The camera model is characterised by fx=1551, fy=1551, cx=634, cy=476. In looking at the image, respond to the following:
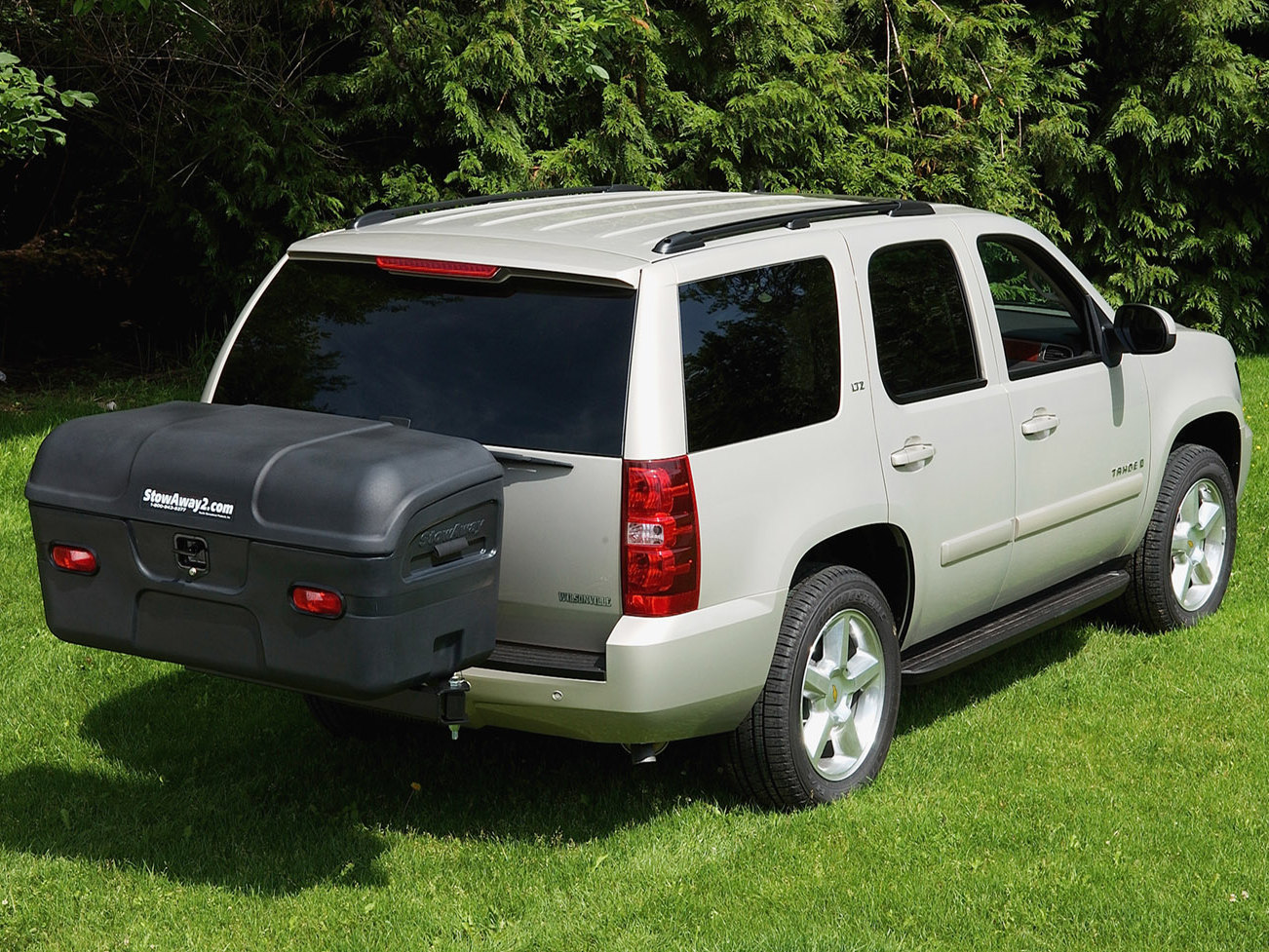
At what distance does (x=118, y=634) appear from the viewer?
4078mm

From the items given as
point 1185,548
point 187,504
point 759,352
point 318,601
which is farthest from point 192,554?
point 1185,548

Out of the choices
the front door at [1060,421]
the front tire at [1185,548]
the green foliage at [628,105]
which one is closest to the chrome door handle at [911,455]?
the front door at [1060,421]

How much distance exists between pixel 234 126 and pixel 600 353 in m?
6.95

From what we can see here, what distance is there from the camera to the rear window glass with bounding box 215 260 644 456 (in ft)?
14.0

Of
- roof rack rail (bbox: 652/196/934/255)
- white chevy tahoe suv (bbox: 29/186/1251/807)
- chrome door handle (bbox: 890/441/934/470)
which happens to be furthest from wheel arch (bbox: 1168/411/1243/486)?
chrome door handle (bbox: 890/441/934/470)

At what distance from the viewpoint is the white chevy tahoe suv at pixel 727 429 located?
4230 mm

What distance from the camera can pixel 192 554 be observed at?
3.94 meters

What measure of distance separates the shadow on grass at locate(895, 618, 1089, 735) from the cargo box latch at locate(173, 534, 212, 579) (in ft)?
8.86

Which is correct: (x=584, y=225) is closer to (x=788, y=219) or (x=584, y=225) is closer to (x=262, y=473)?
(x=788, y=219)

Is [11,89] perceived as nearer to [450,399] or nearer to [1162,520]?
[450,399]

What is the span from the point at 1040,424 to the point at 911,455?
801mm

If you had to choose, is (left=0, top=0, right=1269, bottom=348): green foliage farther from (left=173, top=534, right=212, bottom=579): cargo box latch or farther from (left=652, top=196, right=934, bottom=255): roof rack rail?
(left=173, top=534, right=212, bottom=579): cargo box latch

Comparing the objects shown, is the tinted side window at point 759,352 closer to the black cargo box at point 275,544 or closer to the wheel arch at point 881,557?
the wheel arch at point 881,557

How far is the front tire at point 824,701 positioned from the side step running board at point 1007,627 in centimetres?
21
